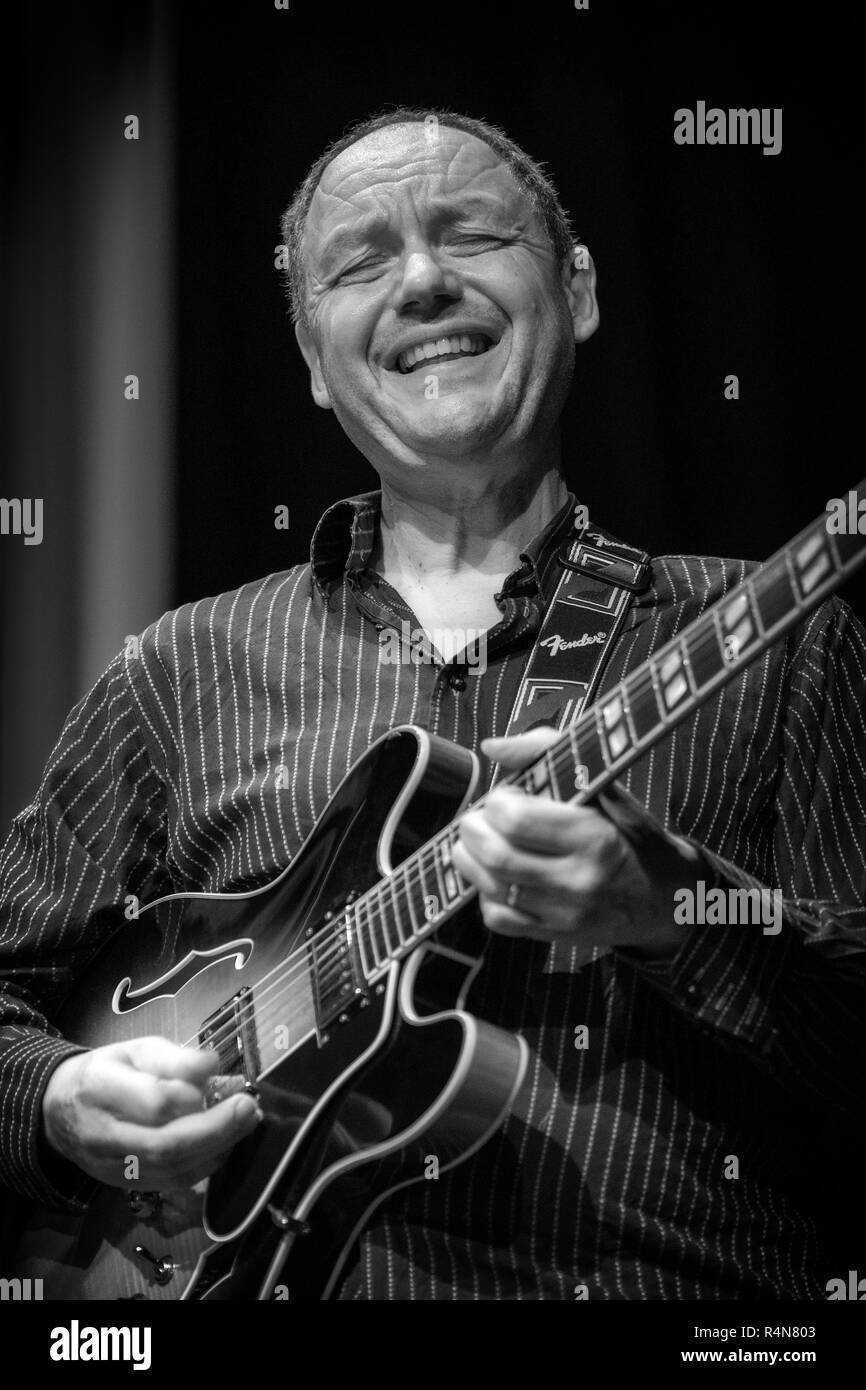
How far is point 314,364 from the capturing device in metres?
2.22

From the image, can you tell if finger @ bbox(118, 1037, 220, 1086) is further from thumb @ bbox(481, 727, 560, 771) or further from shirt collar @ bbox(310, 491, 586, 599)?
shirt collar @ bbox(310, 491, 586, 599)

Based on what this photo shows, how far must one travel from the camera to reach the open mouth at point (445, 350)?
2.00 meters

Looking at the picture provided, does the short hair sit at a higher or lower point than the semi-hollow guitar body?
higher

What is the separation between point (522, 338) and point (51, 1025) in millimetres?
1094

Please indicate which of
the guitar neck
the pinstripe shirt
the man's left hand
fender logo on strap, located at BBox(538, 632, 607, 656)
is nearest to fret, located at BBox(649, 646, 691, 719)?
the guitar neck

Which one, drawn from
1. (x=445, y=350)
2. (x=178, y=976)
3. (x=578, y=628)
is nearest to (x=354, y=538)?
(x=445, y=350)

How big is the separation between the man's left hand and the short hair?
3.40ft

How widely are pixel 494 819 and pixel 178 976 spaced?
1.96 ft

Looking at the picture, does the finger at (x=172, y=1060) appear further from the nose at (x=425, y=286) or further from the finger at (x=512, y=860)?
the nose at (x=425, y=286)

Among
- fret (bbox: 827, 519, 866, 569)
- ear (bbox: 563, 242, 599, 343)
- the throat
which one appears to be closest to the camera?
fret (bbox: 827, 519, 866, 569)

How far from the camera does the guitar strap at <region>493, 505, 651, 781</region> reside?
1.73 metres

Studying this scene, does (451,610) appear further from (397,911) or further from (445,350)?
(397,911)

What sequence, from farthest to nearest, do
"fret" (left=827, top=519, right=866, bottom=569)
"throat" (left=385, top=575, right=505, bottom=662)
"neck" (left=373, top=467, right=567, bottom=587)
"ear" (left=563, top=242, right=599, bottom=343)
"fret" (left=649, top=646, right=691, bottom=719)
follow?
"ear" (left=563, top=242, right=599, bottom=343), "neck" (left=373, top=467, right=567, bottom=587), "throat" (left=385, top=575, right=505, bottom=662), "fret" (left=649, top=646, right=691, bottom=719), "fret" (left=827, top=519, right=866, bottom=569)
